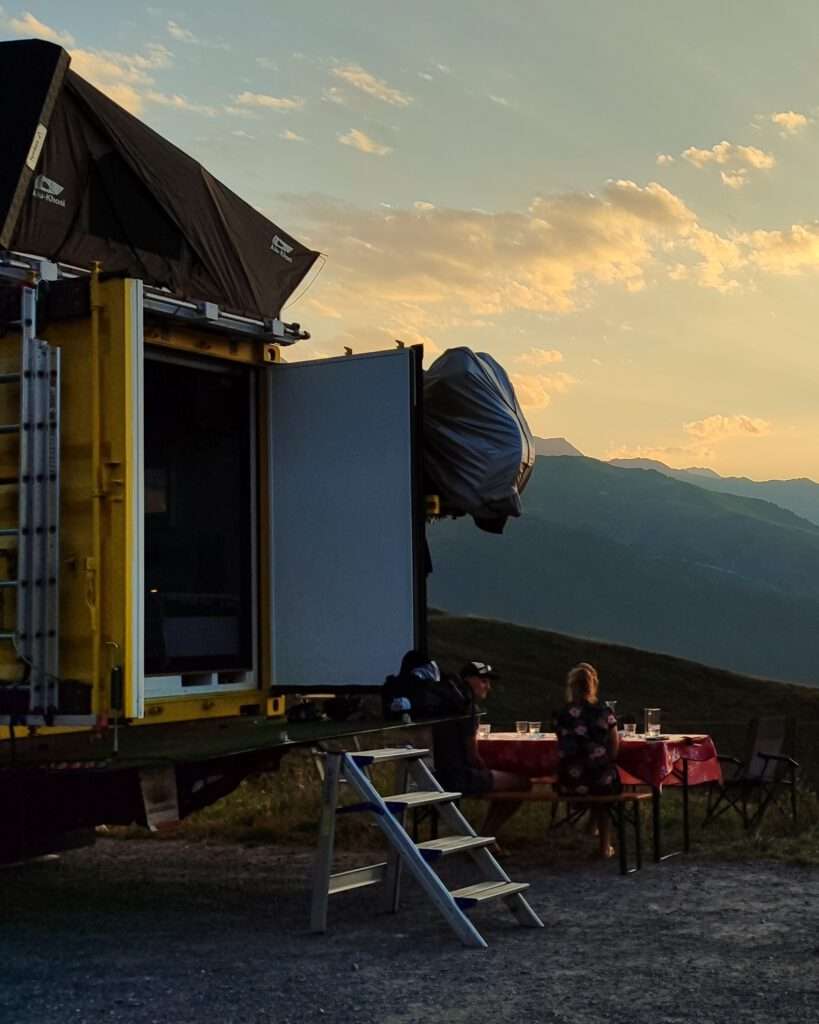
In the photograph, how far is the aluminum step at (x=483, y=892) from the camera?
595 cm

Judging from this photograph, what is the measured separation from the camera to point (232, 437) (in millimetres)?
7355

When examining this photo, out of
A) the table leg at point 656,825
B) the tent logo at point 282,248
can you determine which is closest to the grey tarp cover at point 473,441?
the tent logo at point 282,248

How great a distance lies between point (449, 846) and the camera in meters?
6.12

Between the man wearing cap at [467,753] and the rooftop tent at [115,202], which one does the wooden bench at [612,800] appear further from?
the rooftop tent at [115,202]

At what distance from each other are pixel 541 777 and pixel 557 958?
269 centimetres

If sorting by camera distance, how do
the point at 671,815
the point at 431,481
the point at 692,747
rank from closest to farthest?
the point at 431,481 → the point at 692,747 → the point at 671,815

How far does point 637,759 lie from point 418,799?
228 cm

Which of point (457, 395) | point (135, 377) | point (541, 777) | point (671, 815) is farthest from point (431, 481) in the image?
point (671, 815)

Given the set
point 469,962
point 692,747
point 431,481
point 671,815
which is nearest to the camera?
point 469,962

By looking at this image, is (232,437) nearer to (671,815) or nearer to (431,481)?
(431,481)

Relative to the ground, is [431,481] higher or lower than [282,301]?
lower

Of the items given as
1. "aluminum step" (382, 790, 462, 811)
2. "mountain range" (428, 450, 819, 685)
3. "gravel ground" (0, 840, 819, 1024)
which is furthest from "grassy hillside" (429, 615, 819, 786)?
"mountain range" (428, 450, 819, 685)

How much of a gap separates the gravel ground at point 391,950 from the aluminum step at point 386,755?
0.70 meters

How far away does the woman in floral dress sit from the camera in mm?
7781
